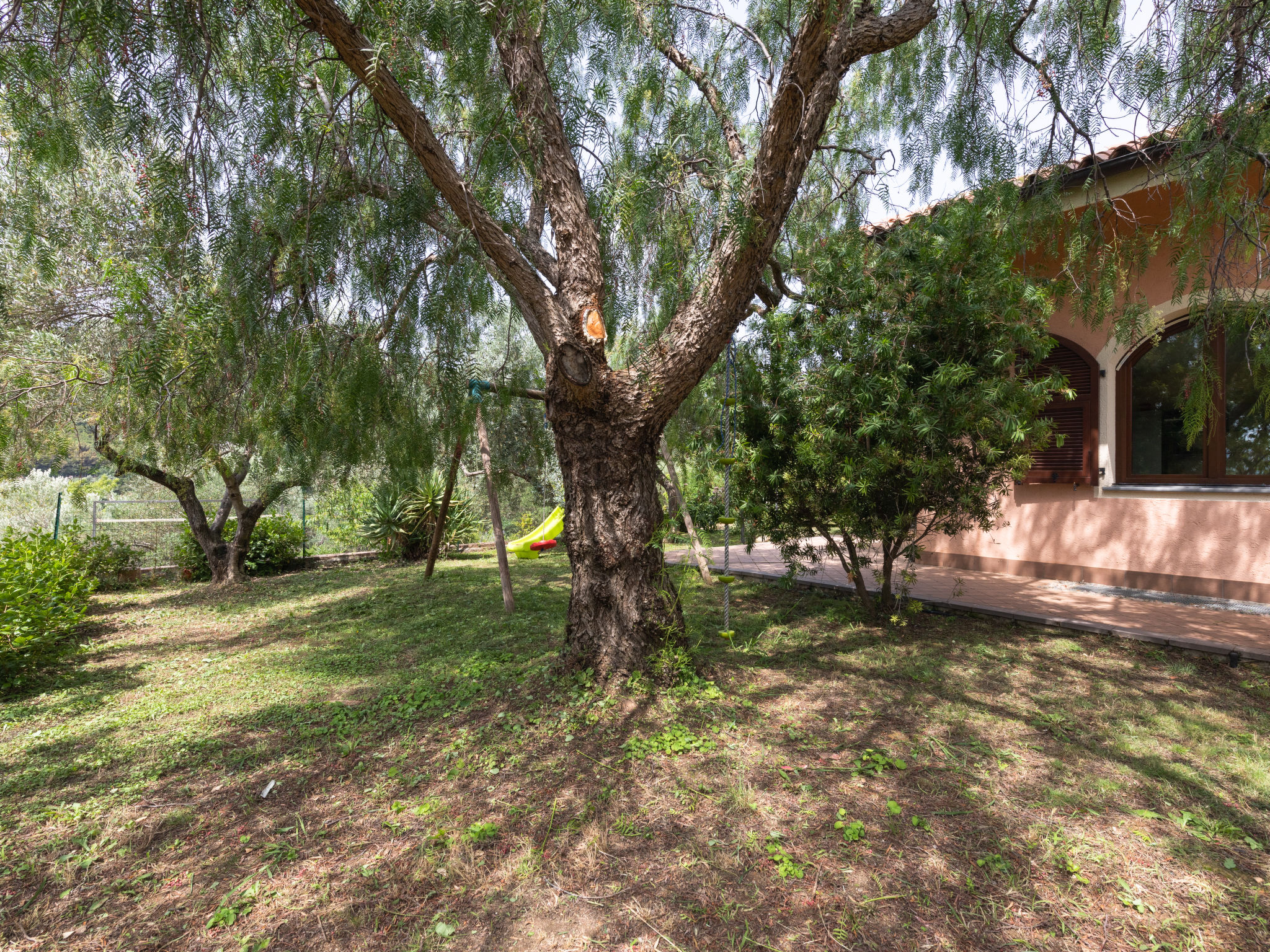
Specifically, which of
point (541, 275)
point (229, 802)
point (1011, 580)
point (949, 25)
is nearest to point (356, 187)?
point (541, 275)

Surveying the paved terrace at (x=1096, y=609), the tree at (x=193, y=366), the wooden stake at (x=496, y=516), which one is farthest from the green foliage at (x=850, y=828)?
the wooden stake at (x=496, y=516)

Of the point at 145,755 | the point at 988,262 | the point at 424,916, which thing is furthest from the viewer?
the point at 988,262

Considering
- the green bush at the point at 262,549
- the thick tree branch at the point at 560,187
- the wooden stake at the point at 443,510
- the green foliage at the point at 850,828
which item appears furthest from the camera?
the green bush at the point at 262,549

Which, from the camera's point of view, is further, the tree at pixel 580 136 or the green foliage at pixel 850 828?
the tree at pixel 580 136

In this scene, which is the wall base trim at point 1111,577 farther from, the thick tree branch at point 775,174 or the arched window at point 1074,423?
the thick tree branch at point 775,174

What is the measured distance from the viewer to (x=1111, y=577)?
19.2 ft

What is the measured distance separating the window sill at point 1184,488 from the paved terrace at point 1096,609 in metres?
0.90

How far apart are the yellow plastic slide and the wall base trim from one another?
596 cm

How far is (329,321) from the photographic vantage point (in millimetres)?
3479

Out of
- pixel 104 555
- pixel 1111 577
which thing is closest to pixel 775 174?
pixel 1111 577

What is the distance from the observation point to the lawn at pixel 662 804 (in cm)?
189

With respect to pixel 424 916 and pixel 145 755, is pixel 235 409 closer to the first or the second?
pixel 145 755

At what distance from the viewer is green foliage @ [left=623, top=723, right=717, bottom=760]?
111 inches

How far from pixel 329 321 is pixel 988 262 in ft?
13.1
